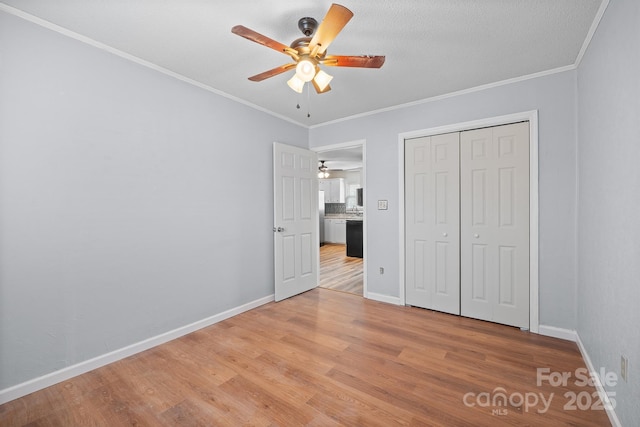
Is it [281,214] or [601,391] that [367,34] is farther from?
[601,391]

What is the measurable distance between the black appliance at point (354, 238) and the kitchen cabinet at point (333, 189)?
2.49 metres

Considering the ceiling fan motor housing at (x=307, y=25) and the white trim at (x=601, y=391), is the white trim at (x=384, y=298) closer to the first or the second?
the white trim at (x=601, y=391)

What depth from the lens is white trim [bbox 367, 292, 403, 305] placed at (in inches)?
140

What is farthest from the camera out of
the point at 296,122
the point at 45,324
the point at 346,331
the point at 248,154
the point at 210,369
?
the point at 296,122

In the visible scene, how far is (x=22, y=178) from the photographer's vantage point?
183 centimetres

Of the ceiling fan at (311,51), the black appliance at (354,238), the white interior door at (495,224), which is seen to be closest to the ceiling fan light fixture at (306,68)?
the ceiling fan at (311,51)

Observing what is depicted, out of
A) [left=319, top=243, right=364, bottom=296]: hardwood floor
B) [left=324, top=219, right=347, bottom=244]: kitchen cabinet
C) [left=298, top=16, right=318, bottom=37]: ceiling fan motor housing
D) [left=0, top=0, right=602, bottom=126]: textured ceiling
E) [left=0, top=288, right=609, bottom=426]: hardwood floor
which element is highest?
[left=0, top=0, right=602, bottom=126]: textured ceiling

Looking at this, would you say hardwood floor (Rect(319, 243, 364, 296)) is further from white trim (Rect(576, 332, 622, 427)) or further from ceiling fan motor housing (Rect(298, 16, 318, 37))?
ceiling fan motor housing (Rect(298, 16, 318, 37))

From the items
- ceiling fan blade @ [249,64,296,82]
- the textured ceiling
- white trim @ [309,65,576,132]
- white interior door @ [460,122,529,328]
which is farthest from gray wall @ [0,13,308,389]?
white interior door @ [460,122,529,328]

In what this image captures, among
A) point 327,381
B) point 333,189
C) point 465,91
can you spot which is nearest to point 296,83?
point 465,91

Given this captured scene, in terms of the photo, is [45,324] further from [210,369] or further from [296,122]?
[296,122]

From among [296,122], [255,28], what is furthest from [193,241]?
[296,122]

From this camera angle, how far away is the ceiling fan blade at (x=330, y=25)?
4.67 feet

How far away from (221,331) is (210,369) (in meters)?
0.67
